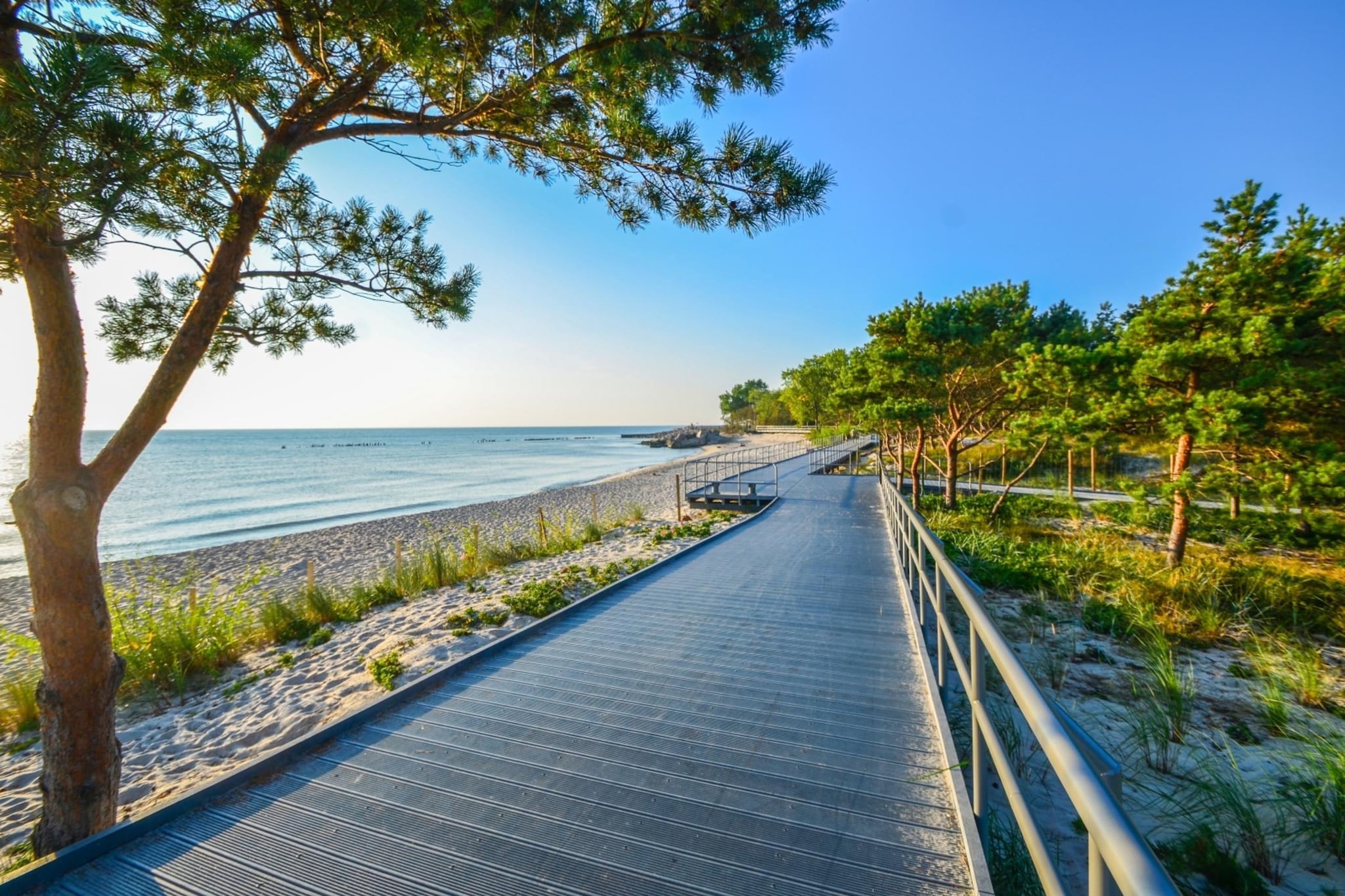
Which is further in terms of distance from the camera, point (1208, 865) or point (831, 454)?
point (831, 454)

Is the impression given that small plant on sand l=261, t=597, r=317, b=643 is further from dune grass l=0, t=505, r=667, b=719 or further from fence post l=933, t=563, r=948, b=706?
fence post l=933, t=563, r=948, b=706

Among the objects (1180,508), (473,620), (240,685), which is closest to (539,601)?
(473,620)

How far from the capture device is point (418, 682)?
11.7 ft

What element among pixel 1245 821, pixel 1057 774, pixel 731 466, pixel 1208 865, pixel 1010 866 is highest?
pixel 1057 774

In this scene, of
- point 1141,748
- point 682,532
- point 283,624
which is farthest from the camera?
point 682,532

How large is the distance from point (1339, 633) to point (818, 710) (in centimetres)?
778

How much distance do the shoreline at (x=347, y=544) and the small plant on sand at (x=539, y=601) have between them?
15.9 feet

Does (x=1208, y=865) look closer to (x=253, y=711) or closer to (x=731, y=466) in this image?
(x=253, y=711)

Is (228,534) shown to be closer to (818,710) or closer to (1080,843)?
(818,710)

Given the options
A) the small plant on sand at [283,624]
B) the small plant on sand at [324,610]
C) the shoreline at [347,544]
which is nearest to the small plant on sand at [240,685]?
the small plant on sand at [283,624]

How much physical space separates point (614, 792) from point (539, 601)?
3.90 metres

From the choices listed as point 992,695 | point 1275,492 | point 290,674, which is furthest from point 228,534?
point 1275,492

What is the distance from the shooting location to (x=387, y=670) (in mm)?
4551

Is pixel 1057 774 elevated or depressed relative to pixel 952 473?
elevated
